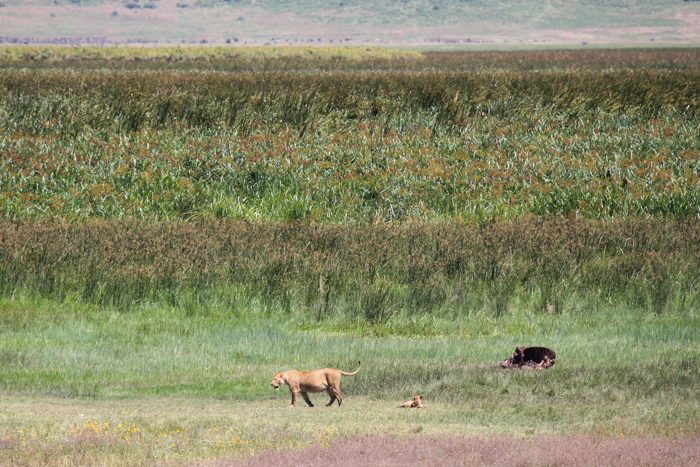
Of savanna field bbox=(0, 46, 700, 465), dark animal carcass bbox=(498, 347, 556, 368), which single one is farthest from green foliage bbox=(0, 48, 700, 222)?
dark animal carcass bbox=(498, 347, 556, 368)

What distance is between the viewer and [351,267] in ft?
40.9

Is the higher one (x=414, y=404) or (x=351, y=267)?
(x=414, y=404)

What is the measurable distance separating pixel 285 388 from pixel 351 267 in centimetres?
565

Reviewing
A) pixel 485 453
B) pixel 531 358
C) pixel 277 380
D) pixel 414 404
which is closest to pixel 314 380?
pixel 277 380

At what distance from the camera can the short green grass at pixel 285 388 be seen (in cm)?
523

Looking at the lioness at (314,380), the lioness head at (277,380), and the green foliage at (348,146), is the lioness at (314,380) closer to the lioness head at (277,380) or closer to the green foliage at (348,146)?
the lioness head at (277,380)

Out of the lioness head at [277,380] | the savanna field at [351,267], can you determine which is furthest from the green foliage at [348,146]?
the lioness head at [277,380]

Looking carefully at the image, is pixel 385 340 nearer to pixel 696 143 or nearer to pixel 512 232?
pixel 512 232

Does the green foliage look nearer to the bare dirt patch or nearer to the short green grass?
the short green grass

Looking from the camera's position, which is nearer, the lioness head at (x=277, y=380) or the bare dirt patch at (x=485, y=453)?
the bare dirt patch at (x=485, y=453)

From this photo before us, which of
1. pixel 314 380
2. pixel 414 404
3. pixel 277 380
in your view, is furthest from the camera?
pixel 414 404

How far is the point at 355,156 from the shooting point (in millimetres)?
21031

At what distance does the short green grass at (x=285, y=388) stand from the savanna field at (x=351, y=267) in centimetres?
4

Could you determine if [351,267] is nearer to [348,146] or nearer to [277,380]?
[277,380]
